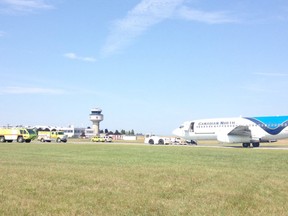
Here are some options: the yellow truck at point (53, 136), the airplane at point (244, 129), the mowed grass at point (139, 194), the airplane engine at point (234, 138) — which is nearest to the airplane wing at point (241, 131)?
the airplane at point (244, 129)

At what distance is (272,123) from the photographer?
55031 mm

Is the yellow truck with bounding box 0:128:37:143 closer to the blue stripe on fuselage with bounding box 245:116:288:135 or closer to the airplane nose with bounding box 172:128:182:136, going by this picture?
the airplane nose with bounding box 172:128:182:136

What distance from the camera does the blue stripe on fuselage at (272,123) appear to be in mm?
54250

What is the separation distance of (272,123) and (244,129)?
4059mm

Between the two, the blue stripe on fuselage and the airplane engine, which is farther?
the airplane engine

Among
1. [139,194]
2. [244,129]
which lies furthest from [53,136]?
[139,194]

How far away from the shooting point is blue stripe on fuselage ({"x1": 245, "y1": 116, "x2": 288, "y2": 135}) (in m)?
54.2

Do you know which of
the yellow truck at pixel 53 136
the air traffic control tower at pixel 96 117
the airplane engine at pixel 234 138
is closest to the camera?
the airplane engine at pixel 234 138

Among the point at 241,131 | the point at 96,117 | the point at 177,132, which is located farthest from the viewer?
the point at 96,117

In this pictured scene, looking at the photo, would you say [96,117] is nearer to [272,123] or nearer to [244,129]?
[244,129]

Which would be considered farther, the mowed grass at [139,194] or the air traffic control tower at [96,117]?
the air traffic control tower at [96,117]

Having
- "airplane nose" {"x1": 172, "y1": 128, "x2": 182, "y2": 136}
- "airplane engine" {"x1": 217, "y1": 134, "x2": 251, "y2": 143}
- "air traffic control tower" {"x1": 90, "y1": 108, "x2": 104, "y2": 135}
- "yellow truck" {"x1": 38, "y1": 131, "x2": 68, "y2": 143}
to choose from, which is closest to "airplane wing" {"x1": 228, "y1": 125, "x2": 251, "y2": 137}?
"airplane engine" {"x1": 217, "y1": 134, "x2": 251, "y2": 143}

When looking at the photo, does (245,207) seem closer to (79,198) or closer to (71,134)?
(79,198)

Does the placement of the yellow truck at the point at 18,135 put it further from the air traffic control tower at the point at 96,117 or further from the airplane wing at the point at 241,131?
the air traffic control tower at the point at 96,117
